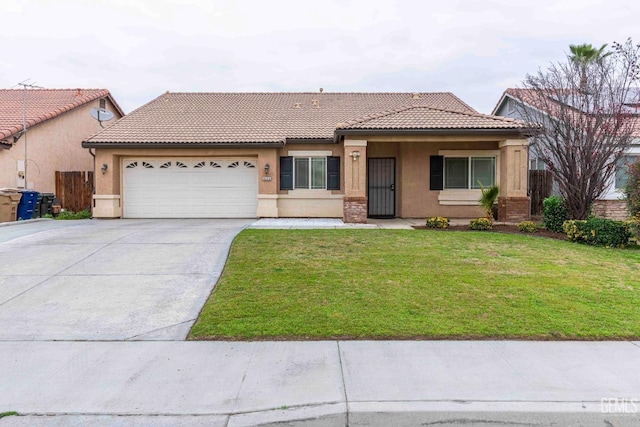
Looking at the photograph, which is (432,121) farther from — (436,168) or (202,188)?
(202,188)

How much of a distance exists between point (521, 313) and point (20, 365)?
587 cm

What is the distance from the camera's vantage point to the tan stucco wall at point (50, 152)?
1678cm

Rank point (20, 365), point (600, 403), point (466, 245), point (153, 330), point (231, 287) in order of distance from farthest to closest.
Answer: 1. point (466, 245)
2. point (231, 287)
3. point (153, 330)
4. point (20, 365)
5. point (600, 403)

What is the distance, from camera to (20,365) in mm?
4445

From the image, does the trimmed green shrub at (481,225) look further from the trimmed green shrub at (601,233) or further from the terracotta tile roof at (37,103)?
the terracotta tile roof at (37,103)

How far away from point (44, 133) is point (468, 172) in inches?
687

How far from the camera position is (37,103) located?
2089 cm

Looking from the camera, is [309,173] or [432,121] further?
[309,173]

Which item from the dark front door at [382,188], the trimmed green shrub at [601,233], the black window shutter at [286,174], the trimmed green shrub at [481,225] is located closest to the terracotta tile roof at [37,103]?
the black window shutter at [286,174]

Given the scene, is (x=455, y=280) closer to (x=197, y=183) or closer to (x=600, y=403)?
(x=600, y=403)

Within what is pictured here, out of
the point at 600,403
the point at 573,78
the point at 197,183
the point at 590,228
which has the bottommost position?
the point at 600,403

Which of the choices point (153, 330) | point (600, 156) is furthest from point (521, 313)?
point (600, 156)

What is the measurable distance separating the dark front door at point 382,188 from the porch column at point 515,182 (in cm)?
420

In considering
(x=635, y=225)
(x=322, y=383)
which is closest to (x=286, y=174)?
(x=635, y=225)
